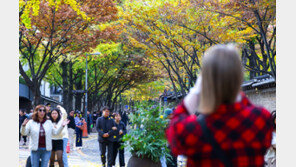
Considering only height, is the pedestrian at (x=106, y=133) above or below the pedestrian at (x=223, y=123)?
below

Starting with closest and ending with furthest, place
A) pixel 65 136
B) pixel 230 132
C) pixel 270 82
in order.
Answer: pixel 230 132 → pixel 65 136 → pixel 270 82

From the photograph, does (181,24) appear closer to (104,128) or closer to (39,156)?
(104,128)

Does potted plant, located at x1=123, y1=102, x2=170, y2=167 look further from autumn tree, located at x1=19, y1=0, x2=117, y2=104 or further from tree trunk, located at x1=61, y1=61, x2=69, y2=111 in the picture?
tree trunk, located at x1=61, y1=61, x2=69, y2=111

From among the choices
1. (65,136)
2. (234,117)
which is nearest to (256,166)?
(234,117)

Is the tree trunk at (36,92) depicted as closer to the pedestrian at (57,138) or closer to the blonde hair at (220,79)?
the pedestrian at (57,138)

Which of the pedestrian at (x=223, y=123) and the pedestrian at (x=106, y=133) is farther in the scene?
the pedestrian at (x=106, y=133)

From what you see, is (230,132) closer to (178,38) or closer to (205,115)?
(205,115)

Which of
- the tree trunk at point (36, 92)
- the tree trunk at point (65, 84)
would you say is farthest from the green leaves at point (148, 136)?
the tree trunk at point (65, 84)

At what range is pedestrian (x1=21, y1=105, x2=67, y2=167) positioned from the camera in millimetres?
7441

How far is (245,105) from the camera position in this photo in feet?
7.50

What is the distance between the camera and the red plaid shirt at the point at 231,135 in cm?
222

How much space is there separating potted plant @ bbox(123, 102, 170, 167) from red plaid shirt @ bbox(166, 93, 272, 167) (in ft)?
19.9

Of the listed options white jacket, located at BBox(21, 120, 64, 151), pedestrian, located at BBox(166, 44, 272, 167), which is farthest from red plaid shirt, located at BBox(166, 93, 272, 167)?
white jacket, located at BBox(21, 120, 64, 151)

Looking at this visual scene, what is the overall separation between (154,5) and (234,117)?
14589 mm
